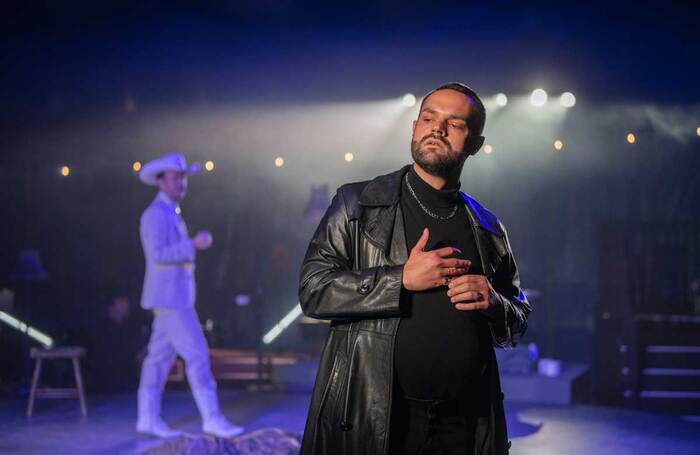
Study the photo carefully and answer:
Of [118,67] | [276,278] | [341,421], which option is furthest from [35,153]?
[341,421]

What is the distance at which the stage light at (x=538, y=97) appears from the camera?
9.16 m

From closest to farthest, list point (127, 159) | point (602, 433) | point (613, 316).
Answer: point (602, 433), point (613, 316), point (127, 159)

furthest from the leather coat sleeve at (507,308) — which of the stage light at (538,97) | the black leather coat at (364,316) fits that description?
the stage light at (538,97)

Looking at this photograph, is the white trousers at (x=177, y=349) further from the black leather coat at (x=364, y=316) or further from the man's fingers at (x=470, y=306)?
the man's fingers at (x=470, y=306)

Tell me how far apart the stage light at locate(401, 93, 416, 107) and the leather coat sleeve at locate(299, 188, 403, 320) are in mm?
7507

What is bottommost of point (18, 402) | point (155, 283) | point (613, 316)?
point (18, 402)

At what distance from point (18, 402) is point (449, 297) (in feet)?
22.1

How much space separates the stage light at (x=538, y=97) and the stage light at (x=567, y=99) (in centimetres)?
25

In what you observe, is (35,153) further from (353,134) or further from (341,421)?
(341,421)

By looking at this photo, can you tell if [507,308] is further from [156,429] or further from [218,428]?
[156,429]

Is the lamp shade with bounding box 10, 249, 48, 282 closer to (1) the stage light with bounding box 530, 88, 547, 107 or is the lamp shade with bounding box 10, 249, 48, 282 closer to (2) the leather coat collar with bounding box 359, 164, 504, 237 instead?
(1) the stage light with bounding box 530, 88, 547, 107

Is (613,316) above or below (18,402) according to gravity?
above

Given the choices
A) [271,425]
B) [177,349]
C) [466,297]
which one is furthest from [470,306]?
[271,425]

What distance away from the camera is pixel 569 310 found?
12.7m
